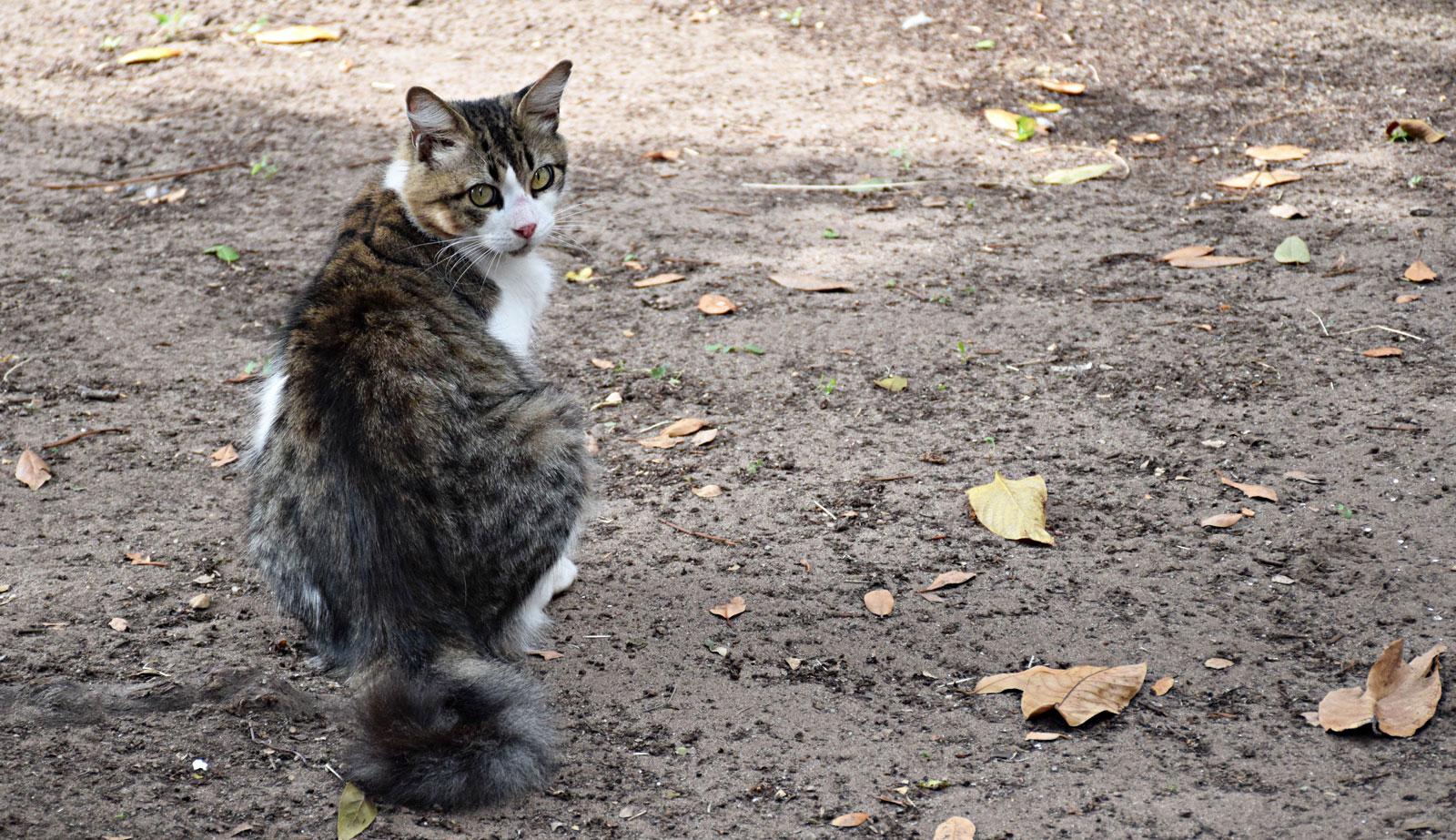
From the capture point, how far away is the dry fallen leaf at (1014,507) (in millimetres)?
3338

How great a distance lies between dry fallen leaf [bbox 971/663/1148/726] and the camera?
262cm

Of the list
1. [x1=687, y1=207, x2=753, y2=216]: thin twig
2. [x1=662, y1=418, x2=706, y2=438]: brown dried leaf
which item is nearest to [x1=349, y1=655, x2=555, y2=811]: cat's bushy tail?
[x1=662, y1=418, x2=706, y2=438]: brown dried leaf

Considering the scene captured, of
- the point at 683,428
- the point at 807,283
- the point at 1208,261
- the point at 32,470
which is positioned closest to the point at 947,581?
the point at 683,428

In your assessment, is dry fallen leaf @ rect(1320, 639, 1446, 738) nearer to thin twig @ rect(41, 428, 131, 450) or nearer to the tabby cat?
the tabby cat

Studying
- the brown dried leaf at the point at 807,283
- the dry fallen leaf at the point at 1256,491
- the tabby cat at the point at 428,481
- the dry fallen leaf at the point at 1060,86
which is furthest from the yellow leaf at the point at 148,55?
the dry fallen leaf at the point at 1256,491

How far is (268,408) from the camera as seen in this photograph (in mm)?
2908

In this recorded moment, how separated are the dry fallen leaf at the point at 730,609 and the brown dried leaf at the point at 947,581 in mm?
492

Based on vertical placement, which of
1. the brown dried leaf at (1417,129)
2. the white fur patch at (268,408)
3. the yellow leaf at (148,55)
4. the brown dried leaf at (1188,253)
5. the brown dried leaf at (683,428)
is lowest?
the yellow leaf at (148,55)

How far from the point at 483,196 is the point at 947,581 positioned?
1.65 meters

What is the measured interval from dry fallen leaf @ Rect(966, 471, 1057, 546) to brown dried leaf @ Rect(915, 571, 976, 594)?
233mm

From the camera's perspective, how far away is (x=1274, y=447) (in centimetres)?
362

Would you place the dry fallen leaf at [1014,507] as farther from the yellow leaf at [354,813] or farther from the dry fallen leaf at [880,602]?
the yellow leaf at [354,813]

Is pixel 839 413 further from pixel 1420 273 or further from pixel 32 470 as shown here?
pixel 32 470

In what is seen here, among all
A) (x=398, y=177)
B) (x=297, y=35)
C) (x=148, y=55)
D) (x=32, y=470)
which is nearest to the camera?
(x=398, y=177)
